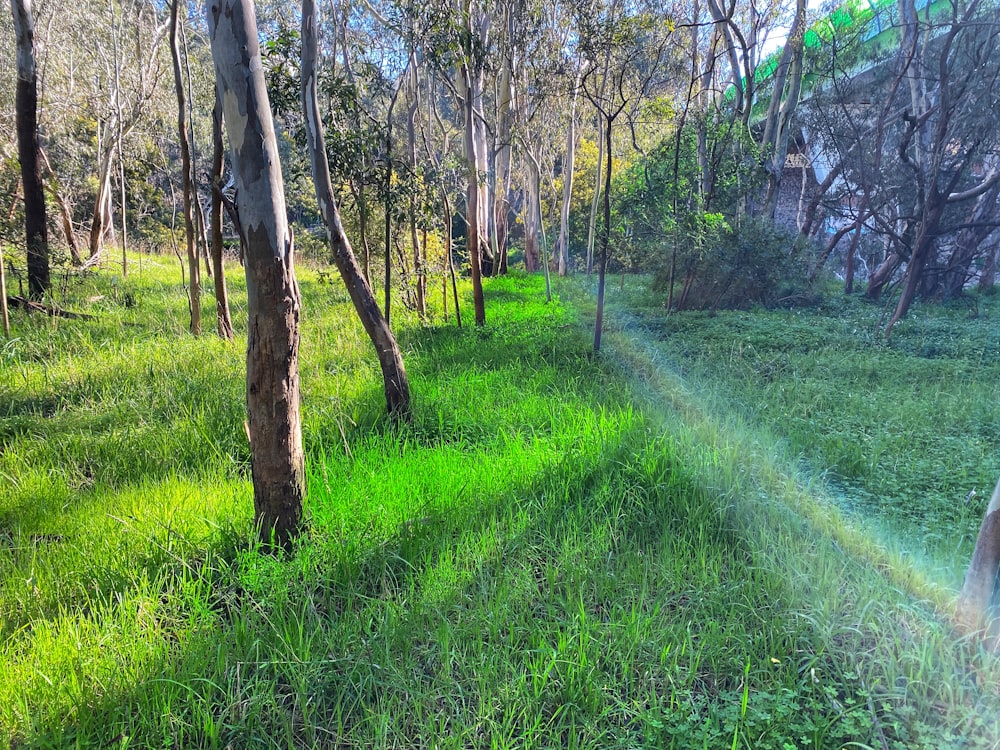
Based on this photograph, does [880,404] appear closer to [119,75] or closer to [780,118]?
[780,118]

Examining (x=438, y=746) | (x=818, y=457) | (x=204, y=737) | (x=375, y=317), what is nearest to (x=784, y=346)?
(x=818, y=457)

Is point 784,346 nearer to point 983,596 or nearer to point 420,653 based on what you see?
point 983,596

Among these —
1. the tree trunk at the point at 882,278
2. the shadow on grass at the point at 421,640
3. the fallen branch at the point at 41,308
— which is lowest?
the shadow on grass at the point at 421,640

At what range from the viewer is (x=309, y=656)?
7.14ft

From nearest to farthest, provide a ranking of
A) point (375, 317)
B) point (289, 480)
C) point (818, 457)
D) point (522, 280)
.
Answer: point (289, 480) < point (818, 457) < point (375, 317) < point (522, 280)

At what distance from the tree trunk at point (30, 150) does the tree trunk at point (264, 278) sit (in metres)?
6.64

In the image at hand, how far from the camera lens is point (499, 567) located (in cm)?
272

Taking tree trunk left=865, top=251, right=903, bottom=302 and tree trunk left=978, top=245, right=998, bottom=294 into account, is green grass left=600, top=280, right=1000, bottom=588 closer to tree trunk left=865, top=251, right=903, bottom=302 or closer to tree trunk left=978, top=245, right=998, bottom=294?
tree trunk left=865, top=251, right=903, bottom=302

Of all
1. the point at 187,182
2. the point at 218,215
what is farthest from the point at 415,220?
the point at 187,182

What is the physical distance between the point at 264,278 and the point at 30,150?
7168 millimetres

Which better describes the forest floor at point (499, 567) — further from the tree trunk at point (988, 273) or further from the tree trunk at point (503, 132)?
the tree trunk at point (988, 273)

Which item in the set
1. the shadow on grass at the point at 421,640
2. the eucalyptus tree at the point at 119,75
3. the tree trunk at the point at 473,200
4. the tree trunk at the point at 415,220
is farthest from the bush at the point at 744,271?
the eucalyptus tree at the point at 119,75

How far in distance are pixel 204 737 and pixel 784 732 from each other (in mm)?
1938

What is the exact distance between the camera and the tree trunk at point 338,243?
13.7 feet
